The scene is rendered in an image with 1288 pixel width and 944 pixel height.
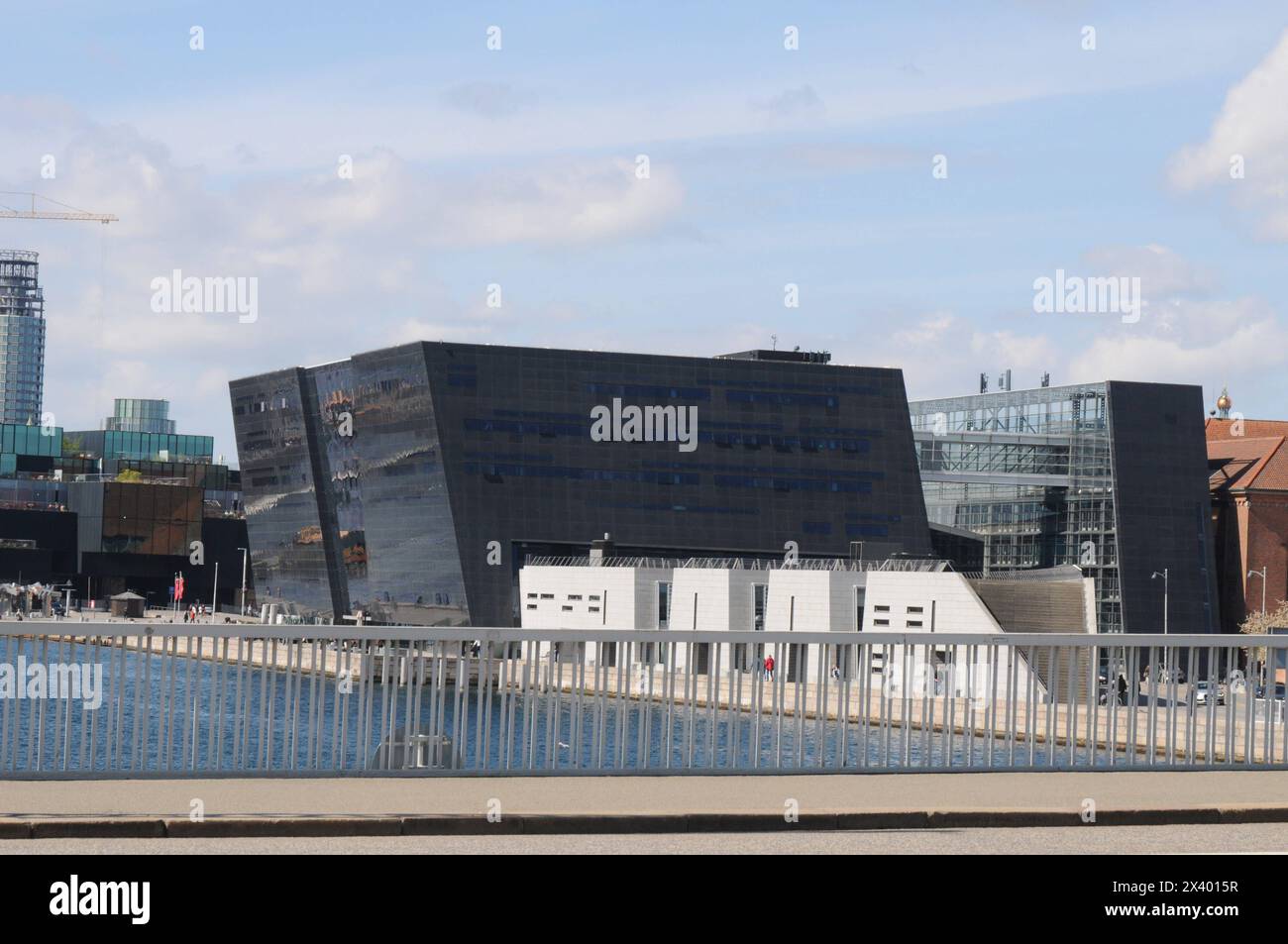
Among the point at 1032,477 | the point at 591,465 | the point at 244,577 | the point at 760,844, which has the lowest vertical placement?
the point at 760,844

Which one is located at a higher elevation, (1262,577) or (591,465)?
(591,465)

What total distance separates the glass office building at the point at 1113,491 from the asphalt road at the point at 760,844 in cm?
11387

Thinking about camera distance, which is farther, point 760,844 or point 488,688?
point 488,688

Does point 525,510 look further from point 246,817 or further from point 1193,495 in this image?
point 246,817

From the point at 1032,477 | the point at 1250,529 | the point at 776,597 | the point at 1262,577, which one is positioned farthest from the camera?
the point at 1250,529

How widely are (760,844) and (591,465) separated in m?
120

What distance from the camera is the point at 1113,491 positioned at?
127 meters

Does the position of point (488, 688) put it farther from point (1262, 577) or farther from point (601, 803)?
point (1262, 577)

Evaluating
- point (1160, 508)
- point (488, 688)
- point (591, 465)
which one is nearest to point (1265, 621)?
point (1160, 508)

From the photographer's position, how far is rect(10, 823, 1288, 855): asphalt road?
12.5m

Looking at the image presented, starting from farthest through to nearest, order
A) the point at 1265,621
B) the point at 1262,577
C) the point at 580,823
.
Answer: the point at 1262,577
the point at 1265,621
the point at 580,823

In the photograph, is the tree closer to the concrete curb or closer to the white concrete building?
the white concrete building
